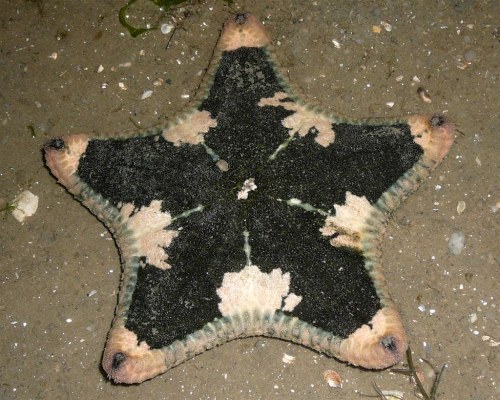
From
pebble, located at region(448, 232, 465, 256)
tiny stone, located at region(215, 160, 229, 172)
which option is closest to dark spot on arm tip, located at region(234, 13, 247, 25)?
tiny stone, located at region(215, 160, 229, 172)

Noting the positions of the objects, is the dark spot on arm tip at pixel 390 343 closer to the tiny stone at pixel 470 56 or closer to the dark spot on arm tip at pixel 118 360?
the dark spot on arm tip at pixel 118 360

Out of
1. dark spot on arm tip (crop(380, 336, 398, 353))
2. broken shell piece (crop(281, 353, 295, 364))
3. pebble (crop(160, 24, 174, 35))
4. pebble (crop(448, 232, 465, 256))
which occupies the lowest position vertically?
broken shell piece (crop(281, 353, 295, 364))

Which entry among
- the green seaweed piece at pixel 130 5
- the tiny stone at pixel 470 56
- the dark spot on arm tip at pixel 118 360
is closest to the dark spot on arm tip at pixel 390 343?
the dark spot on arm tip at pixel 118 360

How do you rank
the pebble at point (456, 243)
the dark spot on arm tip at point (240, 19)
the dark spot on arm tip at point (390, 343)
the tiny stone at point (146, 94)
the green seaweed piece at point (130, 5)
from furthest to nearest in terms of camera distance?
the green seaweed piece at point (130, 5) → the tiny stone at point (146, 94) → the pebble at point (456, 243) → the dark spot on arm tip at point (240, 19) → the dark spot on arm tip at point (390, 343)

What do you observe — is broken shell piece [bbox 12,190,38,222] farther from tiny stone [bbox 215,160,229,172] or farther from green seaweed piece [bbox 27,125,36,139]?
tiny stone [bbox 215,160,229,172]

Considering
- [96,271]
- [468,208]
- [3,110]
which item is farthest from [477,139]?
[3,110]

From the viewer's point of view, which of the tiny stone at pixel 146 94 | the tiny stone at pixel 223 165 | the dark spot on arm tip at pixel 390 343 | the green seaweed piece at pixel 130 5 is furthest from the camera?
the green seaweed piece at pixel 130 5
